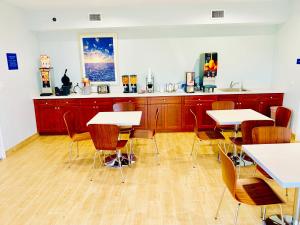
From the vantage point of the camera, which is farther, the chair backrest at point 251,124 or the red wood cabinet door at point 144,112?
the red wood cabinet door at point 144,112

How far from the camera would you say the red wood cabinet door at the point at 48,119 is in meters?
5.07

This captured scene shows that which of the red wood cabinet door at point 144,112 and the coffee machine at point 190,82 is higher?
the coffee machine at point 190,82

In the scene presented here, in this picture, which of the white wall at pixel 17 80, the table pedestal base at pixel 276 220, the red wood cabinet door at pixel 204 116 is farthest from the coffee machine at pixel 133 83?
the table pedestal base at pixel 276 220

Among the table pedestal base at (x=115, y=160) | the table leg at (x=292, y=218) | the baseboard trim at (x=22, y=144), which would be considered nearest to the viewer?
the table leg at (x=292, y=218)

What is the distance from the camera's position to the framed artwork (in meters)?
5.29

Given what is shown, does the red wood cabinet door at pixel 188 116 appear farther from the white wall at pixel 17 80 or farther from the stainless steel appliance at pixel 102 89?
the white wall at pixel 17 80

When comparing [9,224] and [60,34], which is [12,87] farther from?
[9,224]

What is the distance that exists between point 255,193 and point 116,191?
164 centimetres

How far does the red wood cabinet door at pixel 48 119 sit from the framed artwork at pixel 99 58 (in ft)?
3.53

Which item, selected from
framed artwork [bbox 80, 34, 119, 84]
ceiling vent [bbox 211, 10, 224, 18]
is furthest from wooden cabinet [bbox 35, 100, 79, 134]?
ceiling vent [bbox 211, 10, 224, 18]

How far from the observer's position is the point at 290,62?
473cm

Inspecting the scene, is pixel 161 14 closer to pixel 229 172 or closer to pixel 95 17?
pixel 95 17

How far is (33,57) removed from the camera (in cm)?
509

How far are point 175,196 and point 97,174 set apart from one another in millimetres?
1231
